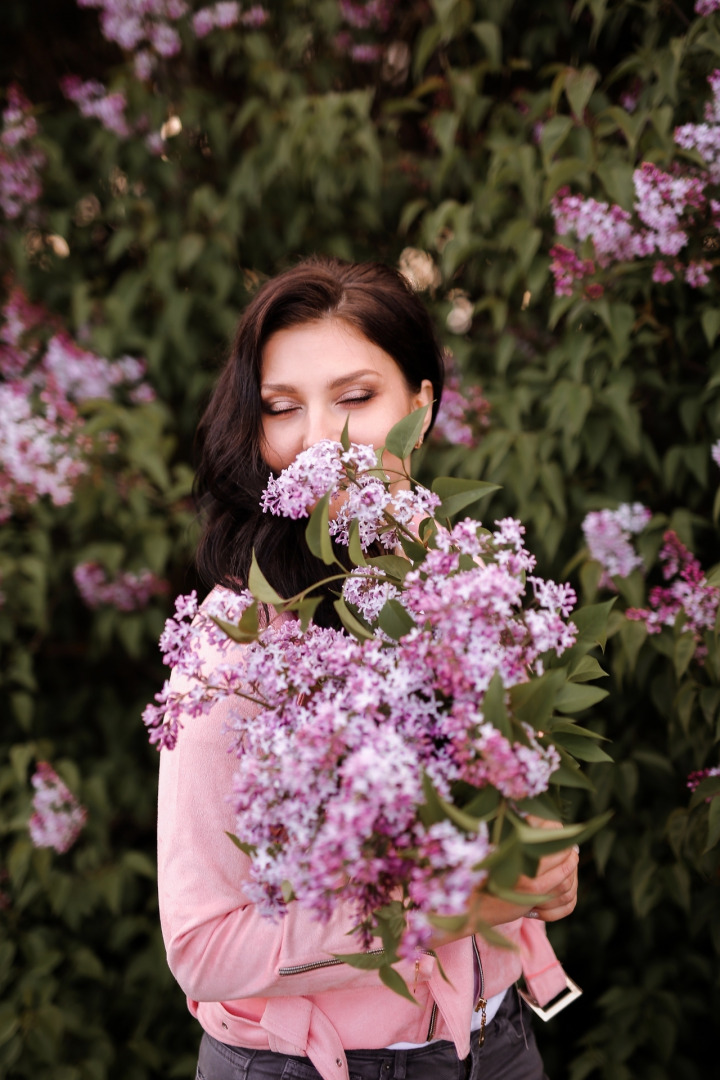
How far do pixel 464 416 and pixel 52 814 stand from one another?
127cm

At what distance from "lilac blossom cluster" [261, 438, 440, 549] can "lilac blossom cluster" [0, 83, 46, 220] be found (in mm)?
1857

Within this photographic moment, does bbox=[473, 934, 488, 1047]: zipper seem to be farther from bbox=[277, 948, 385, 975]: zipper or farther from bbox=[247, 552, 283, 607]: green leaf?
bbox=[247, 552, 283, 607]: green leaf

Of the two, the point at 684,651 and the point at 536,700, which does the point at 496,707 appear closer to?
the point at 536,700

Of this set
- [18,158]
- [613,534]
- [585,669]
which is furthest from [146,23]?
[585,669]

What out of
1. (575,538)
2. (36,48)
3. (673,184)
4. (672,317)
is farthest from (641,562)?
(36,48)

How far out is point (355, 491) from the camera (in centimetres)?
69

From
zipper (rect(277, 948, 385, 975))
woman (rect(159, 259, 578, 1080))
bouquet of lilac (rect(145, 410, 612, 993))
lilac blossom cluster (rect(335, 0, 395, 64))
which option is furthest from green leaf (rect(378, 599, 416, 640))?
lilac blossom cluster (rect(335, 0, 395, 64))

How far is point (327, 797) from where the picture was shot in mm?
535

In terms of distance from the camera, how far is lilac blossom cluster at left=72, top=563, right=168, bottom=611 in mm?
1924

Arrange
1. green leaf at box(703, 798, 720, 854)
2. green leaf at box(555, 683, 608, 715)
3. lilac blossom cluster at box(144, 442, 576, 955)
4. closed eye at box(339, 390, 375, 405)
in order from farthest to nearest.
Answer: green leaf at box(703, 798, 720, 854) < closed eye at box(339, 390, 375, 405) < green leaf at box(555, 683, 608, 715) < lilac blossom cluster at box(144, 442, 576, 955)

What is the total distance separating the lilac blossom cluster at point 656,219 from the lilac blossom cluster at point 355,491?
0.97 m

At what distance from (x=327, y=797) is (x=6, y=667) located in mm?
1678

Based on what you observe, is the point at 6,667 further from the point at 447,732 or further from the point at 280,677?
the point at 447,732

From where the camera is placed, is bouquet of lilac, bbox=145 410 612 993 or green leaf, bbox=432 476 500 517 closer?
bouquet of lilac, bbox=145 410 612 993
